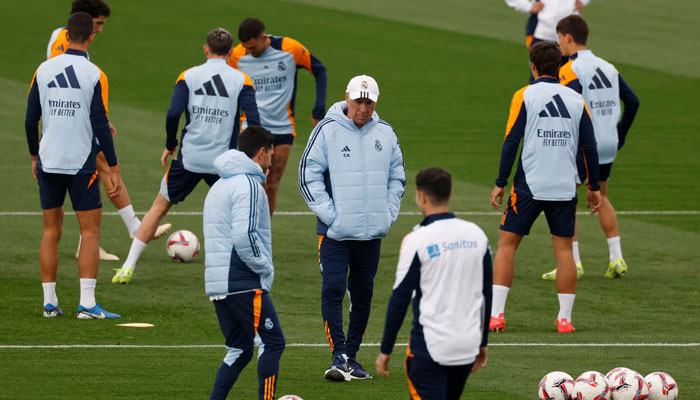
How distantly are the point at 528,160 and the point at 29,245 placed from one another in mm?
6639

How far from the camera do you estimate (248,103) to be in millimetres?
12430

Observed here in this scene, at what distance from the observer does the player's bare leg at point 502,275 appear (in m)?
10.9

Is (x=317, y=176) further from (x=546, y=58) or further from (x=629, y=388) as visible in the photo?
(x=629, y=388)

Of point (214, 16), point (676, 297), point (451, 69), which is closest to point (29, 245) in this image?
point (676, 297)

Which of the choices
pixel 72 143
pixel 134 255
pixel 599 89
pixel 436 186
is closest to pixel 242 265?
pixel 436 186

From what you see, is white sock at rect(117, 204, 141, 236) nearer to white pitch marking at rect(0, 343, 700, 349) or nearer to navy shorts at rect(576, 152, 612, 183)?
white pitch marking at rect(0, 343, 700, 349)

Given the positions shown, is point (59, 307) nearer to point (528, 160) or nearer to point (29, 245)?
point (29, 245)

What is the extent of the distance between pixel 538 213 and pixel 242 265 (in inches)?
145

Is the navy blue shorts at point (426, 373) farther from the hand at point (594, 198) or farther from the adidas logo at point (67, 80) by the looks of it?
the adidas logo at point (67, 80)

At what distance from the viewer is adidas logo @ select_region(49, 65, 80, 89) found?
1081 cm

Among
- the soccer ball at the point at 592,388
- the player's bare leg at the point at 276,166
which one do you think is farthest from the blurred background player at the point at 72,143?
the soccer ball at the point at 592,388

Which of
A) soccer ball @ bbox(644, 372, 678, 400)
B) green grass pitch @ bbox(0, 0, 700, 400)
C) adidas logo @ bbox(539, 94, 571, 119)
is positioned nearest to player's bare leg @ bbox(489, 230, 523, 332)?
green grass pitch @ bbox(0, 0, 700, 400)

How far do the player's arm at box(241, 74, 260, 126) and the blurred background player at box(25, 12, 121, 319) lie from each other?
5.60ft

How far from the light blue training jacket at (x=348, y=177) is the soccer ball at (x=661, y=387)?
2.21m
